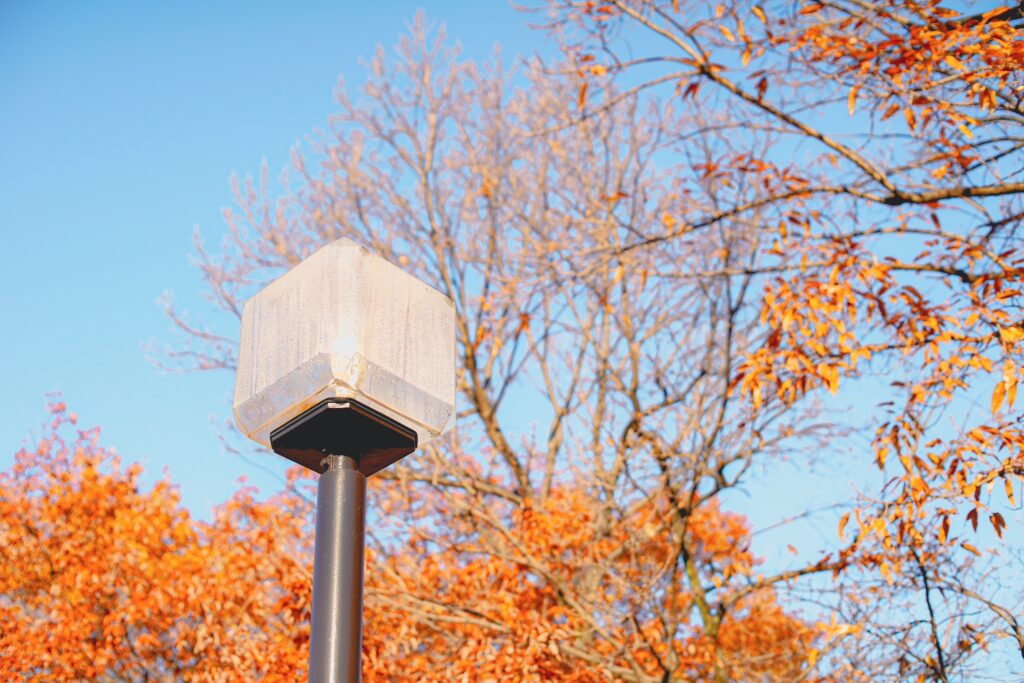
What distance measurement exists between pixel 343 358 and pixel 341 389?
0.06 meters

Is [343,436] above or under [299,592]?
under

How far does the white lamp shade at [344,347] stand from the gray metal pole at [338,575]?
0.15 metres

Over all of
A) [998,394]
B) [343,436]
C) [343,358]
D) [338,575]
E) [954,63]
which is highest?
[954,63]

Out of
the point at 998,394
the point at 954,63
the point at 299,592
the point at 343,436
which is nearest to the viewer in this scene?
the point at 343,436

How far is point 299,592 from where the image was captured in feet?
25.1

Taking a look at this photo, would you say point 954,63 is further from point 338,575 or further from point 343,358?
point 338,575

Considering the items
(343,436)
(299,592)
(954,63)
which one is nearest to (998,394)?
(954,63)

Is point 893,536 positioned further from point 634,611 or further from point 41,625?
point 41,625

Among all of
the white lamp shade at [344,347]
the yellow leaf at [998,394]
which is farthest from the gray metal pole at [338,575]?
the yellow leaf at [998,394]

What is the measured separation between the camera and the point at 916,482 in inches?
171

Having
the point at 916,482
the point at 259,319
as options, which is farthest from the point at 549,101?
the point at 259,319

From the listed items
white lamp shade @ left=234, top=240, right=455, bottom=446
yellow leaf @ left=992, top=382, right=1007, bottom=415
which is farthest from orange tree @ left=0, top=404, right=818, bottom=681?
white lamp shade @ left=234, top=240, right=455, bottom=446

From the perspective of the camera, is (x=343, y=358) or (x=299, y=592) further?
(x=299, y=592)

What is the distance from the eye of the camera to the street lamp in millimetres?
1661
